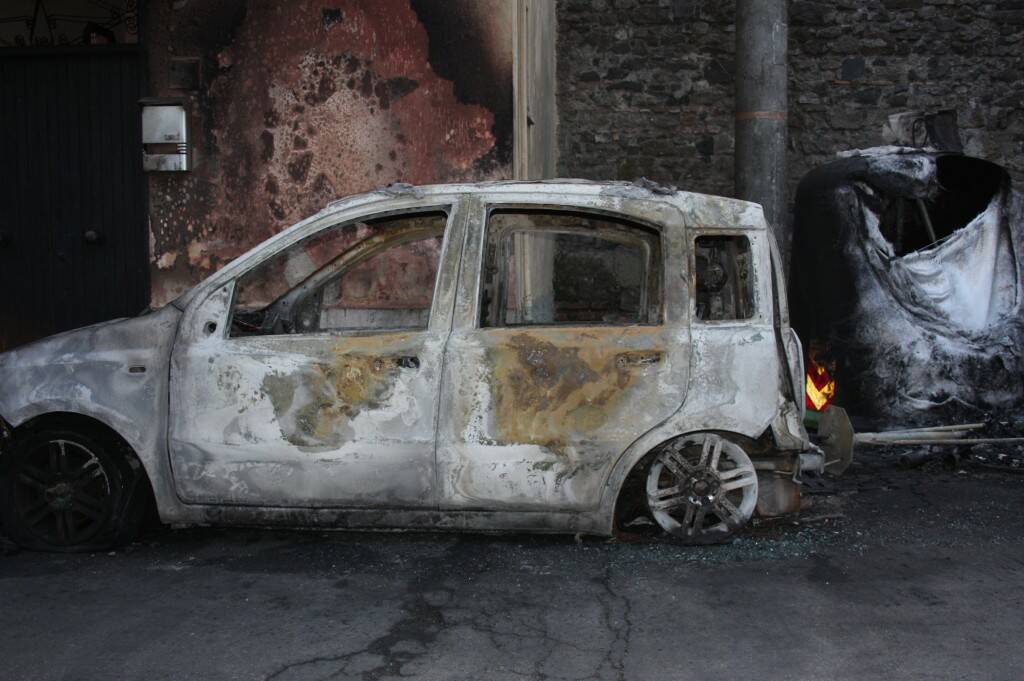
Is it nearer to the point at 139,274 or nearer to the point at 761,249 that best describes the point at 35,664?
the point at 761,249

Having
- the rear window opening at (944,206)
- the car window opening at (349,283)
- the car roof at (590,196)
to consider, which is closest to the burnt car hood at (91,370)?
the car roof at (590,196)

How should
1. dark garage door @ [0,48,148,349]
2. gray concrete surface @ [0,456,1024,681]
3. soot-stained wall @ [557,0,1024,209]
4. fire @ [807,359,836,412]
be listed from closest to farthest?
1. gray concrete surface @ [0,456,1024,681]
2. fire @ [807,359,836,412]
3. dark garage door @ [0,48,148,349]
4. soot-stained wall @ [557,0,1024,209]

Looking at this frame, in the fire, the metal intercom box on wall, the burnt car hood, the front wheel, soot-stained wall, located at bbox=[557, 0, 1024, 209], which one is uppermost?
soot-stained wall, located at bbox=[557, 0, 1024, 209]

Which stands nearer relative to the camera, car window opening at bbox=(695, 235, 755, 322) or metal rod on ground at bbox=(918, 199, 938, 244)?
car window opening at bbox=(695, 235, 755, 322)

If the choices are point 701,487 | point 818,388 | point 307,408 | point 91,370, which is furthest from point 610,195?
point 818,388

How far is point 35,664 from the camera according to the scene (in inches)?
138

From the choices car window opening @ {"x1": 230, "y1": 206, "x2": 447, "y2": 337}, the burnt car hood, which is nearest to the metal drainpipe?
car window opening @ {"x1": 230, "y1": 206, "x2": 447, "y2": 337}

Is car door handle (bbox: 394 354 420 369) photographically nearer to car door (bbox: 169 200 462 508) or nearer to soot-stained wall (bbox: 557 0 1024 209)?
car door (bbox: 169 200 462 508)

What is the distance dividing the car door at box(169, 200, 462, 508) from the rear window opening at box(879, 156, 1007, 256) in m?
4.50

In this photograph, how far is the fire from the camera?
21.9ft

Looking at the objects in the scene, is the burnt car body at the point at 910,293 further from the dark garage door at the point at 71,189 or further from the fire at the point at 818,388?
the dark garage door at the point at 71,189

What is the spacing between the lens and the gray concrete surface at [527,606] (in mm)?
3504

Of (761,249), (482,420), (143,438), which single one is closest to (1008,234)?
(761,249)

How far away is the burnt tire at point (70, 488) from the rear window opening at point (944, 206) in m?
5.68
